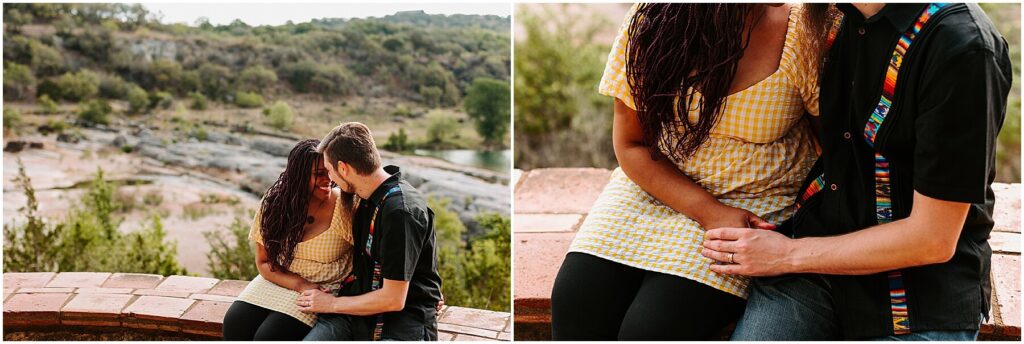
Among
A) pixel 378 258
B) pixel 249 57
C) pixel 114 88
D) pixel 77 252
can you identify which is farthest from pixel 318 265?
pixel 114 88

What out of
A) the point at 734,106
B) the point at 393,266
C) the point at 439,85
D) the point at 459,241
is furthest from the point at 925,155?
the point at 439,85

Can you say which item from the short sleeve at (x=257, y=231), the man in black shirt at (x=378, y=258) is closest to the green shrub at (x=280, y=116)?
the short sleeve at (x=257, y=231)

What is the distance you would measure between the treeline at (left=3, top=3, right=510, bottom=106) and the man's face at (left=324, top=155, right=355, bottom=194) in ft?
11.9

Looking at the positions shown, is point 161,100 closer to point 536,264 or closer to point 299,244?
point 299,244

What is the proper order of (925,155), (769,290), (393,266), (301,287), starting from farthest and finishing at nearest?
(301,287)
(393,266)
(769,290)
(925,155)

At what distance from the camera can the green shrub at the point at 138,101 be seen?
6.08 meters

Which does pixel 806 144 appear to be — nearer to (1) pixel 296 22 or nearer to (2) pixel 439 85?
(2) pixel 439 85

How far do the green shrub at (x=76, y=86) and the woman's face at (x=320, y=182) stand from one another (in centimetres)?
450

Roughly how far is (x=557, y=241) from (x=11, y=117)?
471cm

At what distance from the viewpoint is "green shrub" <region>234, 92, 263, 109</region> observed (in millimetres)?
5984

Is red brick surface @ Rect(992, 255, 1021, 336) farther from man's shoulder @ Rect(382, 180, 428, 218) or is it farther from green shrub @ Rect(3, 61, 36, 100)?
green shrub @ Rect(3, 61, 36, 100)

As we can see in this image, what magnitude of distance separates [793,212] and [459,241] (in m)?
3.03

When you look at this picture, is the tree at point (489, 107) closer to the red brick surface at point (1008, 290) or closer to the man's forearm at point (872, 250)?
the red brick surface at point (1008, 290)

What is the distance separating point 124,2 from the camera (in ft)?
20.5
